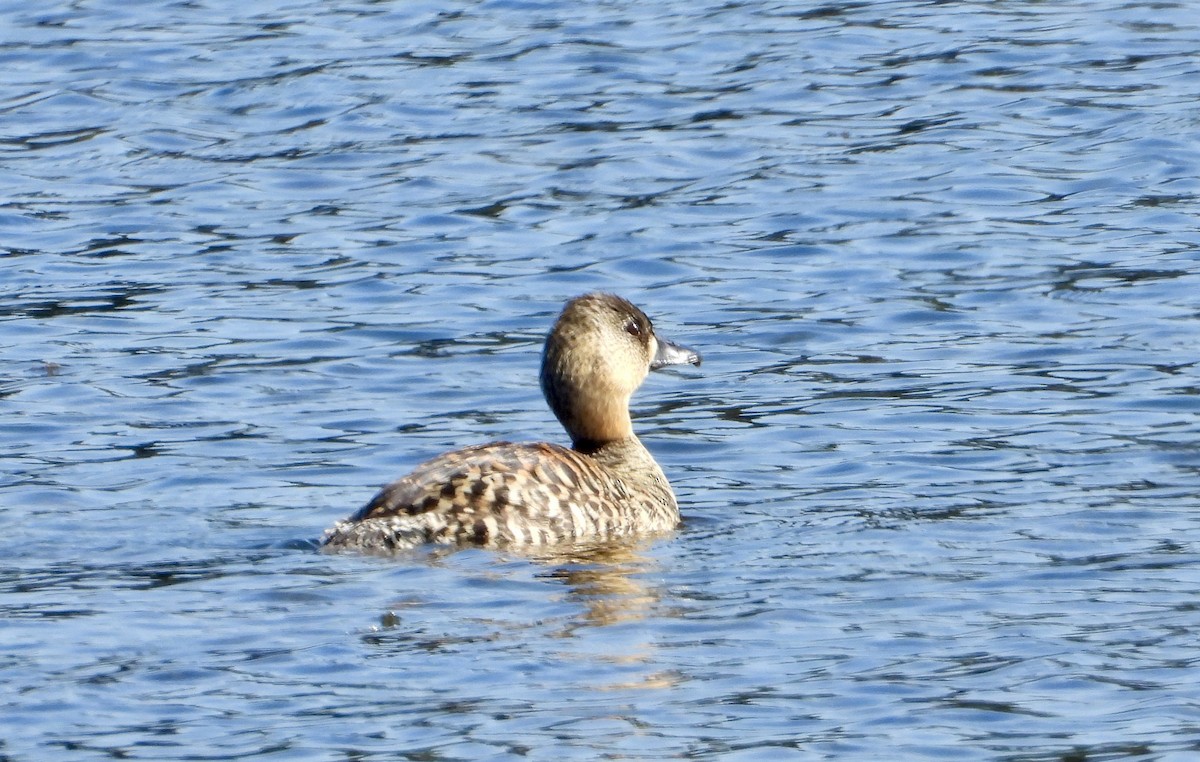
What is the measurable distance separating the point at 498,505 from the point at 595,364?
1.26m

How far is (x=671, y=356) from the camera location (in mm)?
11711

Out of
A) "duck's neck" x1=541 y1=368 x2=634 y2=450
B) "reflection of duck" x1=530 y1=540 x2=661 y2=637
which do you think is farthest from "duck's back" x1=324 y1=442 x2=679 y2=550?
"duck's neck" x1=541 y1=368 x2=634 y2=450

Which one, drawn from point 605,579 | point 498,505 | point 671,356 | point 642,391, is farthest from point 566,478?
point 642,391

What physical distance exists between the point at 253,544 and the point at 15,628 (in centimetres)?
164

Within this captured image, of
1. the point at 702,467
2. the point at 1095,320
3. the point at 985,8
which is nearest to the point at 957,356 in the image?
the point at 1095,320

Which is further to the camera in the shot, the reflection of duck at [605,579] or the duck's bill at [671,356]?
the duck's bill at [671,356]

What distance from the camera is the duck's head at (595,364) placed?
1107 cm

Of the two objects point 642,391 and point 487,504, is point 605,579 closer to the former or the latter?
point 487,504

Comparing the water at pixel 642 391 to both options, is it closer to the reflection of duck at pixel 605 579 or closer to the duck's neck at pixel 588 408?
the reflection of duck at pixel 605 579

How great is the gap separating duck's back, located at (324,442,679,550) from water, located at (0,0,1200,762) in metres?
0.16

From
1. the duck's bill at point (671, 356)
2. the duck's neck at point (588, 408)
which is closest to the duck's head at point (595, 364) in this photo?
the duck's neck at point (588, 408)

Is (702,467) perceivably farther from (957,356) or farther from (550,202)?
(550,202)

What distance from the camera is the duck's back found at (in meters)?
9.88

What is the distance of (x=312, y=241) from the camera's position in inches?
631
